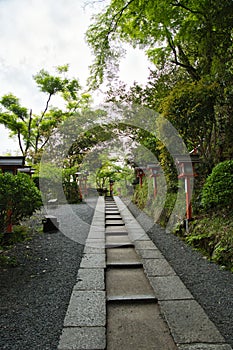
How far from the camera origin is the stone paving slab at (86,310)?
2146mm

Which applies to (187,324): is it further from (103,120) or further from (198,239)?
(103,120)

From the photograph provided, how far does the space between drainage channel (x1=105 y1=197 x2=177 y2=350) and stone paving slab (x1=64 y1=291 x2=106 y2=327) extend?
7 centimetres

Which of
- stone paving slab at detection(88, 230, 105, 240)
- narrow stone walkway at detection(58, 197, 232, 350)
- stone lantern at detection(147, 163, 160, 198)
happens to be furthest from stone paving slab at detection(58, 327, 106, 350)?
stone lantern at detection(147, 163, 160, 198)

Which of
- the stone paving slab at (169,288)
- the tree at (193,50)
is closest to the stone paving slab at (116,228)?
the tree at (193,50)

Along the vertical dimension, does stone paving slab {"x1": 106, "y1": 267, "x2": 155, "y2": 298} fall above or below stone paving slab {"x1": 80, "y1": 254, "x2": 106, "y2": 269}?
below

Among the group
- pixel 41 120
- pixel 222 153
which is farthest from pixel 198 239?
pixel 41 120

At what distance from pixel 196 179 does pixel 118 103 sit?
5054 millimetres

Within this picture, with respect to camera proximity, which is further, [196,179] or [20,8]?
[196,179]

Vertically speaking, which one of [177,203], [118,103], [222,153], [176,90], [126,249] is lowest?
[126,249]

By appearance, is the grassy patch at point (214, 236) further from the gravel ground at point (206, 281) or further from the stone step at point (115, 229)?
the stone step at point (115, 229)

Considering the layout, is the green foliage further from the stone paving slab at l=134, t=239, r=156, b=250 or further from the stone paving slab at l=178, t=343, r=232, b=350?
the stone paving slab at l=178, t=343, r=232, b=350

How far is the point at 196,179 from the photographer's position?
6.31 meters

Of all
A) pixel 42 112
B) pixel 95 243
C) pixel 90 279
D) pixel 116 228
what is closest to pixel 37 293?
pixel 90 279

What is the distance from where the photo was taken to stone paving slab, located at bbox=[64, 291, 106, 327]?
7.04 ft
